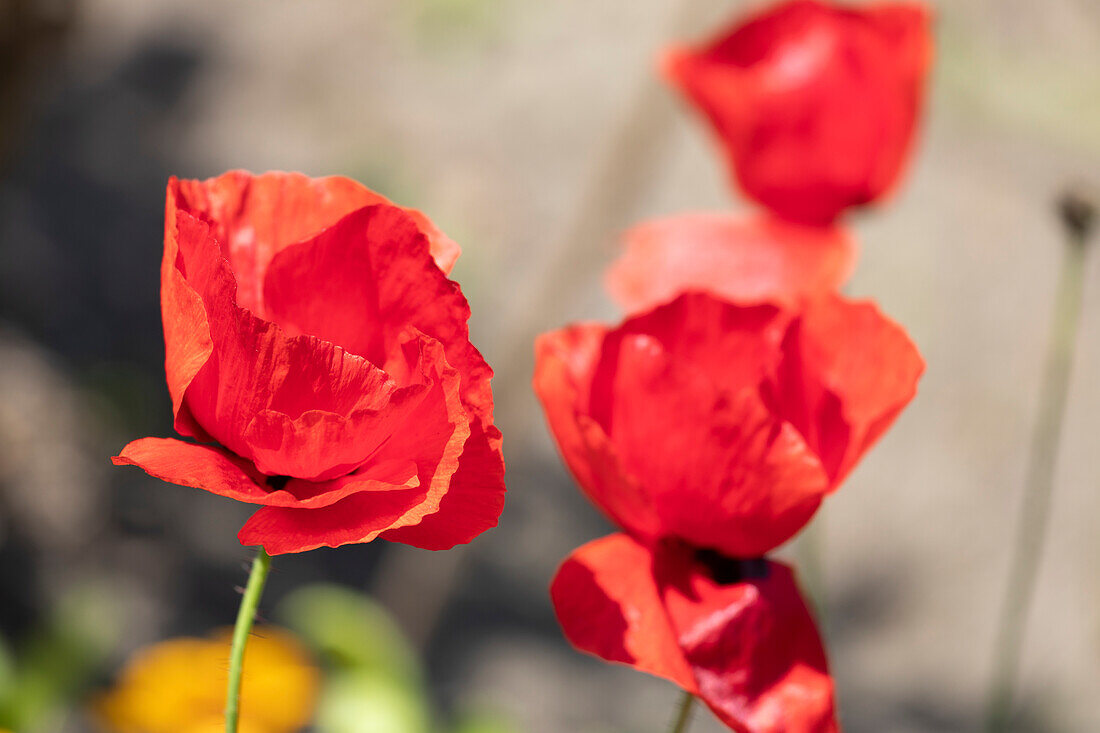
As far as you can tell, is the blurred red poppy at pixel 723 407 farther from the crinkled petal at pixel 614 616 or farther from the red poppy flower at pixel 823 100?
the red poppy flower at pixel 823 100

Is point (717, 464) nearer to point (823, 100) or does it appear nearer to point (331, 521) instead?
point (331, 521)

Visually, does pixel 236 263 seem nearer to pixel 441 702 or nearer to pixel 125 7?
pixel 441 702

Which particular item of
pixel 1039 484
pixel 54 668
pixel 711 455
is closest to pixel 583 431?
pixel 711 455

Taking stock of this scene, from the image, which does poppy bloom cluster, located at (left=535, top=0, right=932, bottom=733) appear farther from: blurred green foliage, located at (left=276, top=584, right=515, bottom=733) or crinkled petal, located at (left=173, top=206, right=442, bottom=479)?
blurred green foliage, located at (left=276, top=584, right=515, bottom=733)

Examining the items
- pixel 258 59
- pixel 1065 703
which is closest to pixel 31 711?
pixel 1065 703

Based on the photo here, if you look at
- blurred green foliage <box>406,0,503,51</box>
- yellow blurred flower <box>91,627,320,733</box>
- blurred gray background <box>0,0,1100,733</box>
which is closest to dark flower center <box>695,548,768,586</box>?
yellow blurred flower <box>91,627,320,733</box>

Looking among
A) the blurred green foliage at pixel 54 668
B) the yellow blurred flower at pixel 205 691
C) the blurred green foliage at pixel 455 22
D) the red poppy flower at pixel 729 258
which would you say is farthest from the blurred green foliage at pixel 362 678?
the blurred green foliage at pixel 455 22

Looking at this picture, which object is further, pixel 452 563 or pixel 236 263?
pixel 452 563
